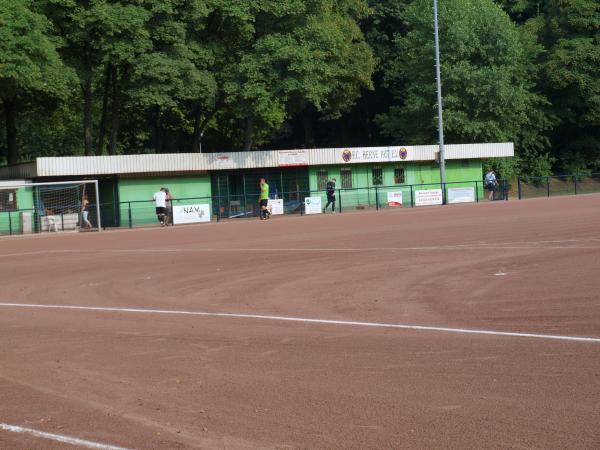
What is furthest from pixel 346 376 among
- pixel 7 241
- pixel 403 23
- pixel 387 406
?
pixel 403 23

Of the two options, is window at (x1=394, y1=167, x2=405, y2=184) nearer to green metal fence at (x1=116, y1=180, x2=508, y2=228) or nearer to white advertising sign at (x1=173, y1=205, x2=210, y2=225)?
green metal fence at (x1=116, y1=180, x2=508, y2=228)

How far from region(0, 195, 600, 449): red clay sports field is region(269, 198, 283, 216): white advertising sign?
2776 centimetres

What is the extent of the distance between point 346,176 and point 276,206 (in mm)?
7024

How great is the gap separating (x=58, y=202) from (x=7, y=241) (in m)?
6.23

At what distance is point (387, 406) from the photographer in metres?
7.18

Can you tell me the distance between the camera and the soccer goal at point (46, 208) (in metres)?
39.9

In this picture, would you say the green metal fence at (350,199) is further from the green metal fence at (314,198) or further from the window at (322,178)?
the window at (322,178)

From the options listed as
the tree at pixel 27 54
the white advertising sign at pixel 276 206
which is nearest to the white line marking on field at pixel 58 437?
the tree at pixel 27 54

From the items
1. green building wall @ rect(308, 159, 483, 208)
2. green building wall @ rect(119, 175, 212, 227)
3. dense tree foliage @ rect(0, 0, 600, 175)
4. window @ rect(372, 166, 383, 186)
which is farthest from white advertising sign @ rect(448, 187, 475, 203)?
green building wall @ rect(119, 175, 212, 227)

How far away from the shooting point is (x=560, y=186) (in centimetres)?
5841

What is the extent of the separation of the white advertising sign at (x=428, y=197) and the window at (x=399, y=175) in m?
4.25

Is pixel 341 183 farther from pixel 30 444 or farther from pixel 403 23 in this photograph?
pixel 30 444

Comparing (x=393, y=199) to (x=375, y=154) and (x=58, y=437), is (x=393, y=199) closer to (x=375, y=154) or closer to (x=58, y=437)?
(x=375, y=154)

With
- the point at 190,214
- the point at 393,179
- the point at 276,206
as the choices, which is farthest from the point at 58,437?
the point at 393,179
